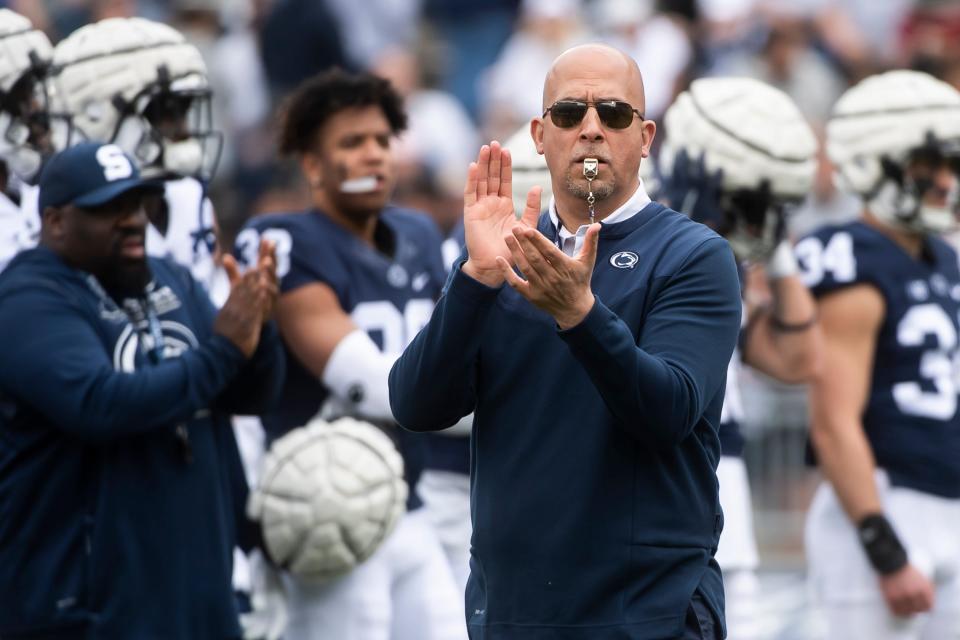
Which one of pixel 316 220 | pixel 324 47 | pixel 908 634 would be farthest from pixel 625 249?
pixel 324 47

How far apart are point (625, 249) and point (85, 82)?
100 inches

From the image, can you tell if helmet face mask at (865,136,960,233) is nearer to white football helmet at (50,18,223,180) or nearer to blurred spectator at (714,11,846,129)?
white football helmet at (50,18,223,180)

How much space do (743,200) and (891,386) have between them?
0.85 meters

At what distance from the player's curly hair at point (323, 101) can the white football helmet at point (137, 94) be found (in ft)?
1.46

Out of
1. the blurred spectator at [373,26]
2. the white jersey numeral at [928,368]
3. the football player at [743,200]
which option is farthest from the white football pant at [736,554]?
the blurred spectator at [373,26]

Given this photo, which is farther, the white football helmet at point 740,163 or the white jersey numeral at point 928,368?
the white jersey numeral at point 928,368

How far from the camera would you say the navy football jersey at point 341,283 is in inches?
230

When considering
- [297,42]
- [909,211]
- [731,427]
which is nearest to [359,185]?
[731,427]

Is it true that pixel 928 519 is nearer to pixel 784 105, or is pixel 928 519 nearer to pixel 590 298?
pixel 784 105

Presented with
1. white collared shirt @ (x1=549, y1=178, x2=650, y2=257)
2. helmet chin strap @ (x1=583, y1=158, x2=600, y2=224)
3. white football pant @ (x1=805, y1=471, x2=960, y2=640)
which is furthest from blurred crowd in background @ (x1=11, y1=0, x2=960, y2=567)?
helmet chin strap @ (x1=583, y1=158, x2=600, y2=224)

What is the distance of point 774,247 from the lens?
6027 millimetres

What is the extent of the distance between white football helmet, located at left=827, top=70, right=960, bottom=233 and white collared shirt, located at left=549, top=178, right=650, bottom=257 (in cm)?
263

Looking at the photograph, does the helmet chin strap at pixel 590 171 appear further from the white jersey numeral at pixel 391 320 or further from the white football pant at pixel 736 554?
the white football pant at pixel 736 554

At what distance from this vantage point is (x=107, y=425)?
4621mm
